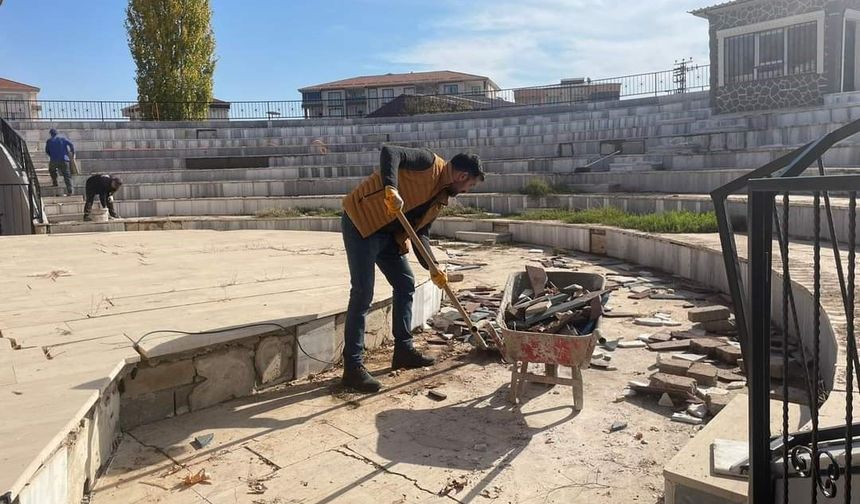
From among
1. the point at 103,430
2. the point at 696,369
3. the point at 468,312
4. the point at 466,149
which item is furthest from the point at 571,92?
the point at 103,430

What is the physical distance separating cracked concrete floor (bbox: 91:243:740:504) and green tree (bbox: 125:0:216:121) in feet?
81.7

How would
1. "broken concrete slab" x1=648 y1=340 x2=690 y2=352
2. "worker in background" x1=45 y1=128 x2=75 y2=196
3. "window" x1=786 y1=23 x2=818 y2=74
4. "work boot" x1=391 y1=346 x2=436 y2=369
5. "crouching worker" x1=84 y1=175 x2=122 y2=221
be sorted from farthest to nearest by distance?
"window" x1=786 y1=23 x2=818 y2=74
"worker in background" x1=45 y1=128 x2=75 y2=196
"crouching worker" x1=84 y1=175 x2=122 y2=221
"broken concrete slab" x1=648 y1=340 x2=690 y2=352
"work boot" x1=391 y1=346 x2=436 y2=369

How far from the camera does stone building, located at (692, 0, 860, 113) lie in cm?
1552

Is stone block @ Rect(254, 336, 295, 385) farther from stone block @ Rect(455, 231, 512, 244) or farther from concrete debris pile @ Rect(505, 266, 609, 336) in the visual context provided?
stone block @ Rect(455, 231, 512, 244)

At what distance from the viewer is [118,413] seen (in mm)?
3646

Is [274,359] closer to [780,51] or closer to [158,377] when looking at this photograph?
[158,377]

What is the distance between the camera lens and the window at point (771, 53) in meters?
15.9

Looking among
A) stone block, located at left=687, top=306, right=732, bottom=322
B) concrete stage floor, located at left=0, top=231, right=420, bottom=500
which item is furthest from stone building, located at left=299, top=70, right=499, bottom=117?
stone block, located at left=687, top=306, right=732, bottom=322

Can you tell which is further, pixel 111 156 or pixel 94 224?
pixel 111 156

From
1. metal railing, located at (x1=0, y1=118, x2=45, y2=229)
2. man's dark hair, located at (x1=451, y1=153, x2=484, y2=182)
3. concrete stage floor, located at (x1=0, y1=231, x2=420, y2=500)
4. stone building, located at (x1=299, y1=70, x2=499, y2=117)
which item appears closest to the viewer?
concrete stage floor, located at (x1=0, y1=231, x2=420, y2=500)

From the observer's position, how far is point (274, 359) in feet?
14.6

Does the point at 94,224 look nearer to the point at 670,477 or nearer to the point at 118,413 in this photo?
the point at 118,413

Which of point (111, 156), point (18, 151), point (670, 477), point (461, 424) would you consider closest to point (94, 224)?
point (18, 151)

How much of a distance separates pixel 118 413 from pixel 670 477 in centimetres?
291
